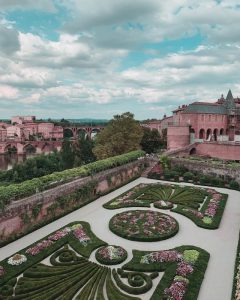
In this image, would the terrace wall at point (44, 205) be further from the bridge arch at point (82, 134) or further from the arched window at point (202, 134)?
the bridge arch at point (82, 134)

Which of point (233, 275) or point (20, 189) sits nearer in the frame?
point (233, 275)

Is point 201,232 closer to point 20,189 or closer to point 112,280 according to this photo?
point 112,280

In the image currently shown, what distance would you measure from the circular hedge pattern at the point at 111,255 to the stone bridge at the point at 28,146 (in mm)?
84826

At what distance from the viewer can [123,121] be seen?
44.7m

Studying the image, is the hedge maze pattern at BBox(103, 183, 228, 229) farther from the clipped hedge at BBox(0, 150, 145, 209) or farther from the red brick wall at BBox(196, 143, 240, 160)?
the red brick wall at BBox(196, 143, 240, 160)

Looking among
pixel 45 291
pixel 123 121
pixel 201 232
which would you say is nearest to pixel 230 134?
pixel 123 121

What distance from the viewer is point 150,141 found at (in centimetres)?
5372

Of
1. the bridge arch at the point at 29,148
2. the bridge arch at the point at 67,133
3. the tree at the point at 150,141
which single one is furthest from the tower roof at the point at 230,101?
the bridge arch at the point at 67,133

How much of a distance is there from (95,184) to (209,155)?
23042mm

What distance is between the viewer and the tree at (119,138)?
140 feet

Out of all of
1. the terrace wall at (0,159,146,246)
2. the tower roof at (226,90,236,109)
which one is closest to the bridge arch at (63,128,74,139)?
the tower roof at (226,90,236,109)

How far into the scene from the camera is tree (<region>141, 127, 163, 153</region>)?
5338 centimetres

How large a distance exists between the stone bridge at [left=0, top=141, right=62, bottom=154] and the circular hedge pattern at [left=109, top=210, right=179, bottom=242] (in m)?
79.8

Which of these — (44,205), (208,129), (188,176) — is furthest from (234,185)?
(208,129)
